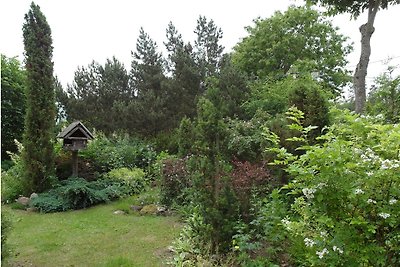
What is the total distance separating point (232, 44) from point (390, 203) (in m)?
20.2

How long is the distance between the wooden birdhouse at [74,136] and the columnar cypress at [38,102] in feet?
1.22

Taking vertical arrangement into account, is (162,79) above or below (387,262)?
above

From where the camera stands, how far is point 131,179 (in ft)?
29.3

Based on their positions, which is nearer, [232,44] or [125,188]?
[125,188]

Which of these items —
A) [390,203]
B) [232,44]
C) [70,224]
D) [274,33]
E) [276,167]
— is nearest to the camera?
[390,203]

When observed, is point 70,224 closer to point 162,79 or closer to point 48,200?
point 48,200

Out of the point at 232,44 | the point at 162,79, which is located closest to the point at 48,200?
the point at 162,79

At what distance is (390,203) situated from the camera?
95.6 inches

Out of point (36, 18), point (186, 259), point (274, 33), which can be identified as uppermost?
point (274, 33)

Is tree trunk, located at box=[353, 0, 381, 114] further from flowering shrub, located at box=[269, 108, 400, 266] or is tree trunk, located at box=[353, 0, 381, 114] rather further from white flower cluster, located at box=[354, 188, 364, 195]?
white flower cluster, located at box=[354, 188, 364, 195]

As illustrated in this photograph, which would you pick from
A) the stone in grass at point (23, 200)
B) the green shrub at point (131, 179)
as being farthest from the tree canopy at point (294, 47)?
the stone in grass at point (23, 200)

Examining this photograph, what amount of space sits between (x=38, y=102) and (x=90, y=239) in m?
4.69

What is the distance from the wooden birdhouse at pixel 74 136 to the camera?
8670 millimetres

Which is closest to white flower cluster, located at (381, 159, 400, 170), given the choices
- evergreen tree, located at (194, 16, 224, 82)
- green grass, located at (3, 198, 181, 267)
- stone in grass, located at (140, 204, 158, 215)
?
green grass, located at (3, 198, 181, 267)
